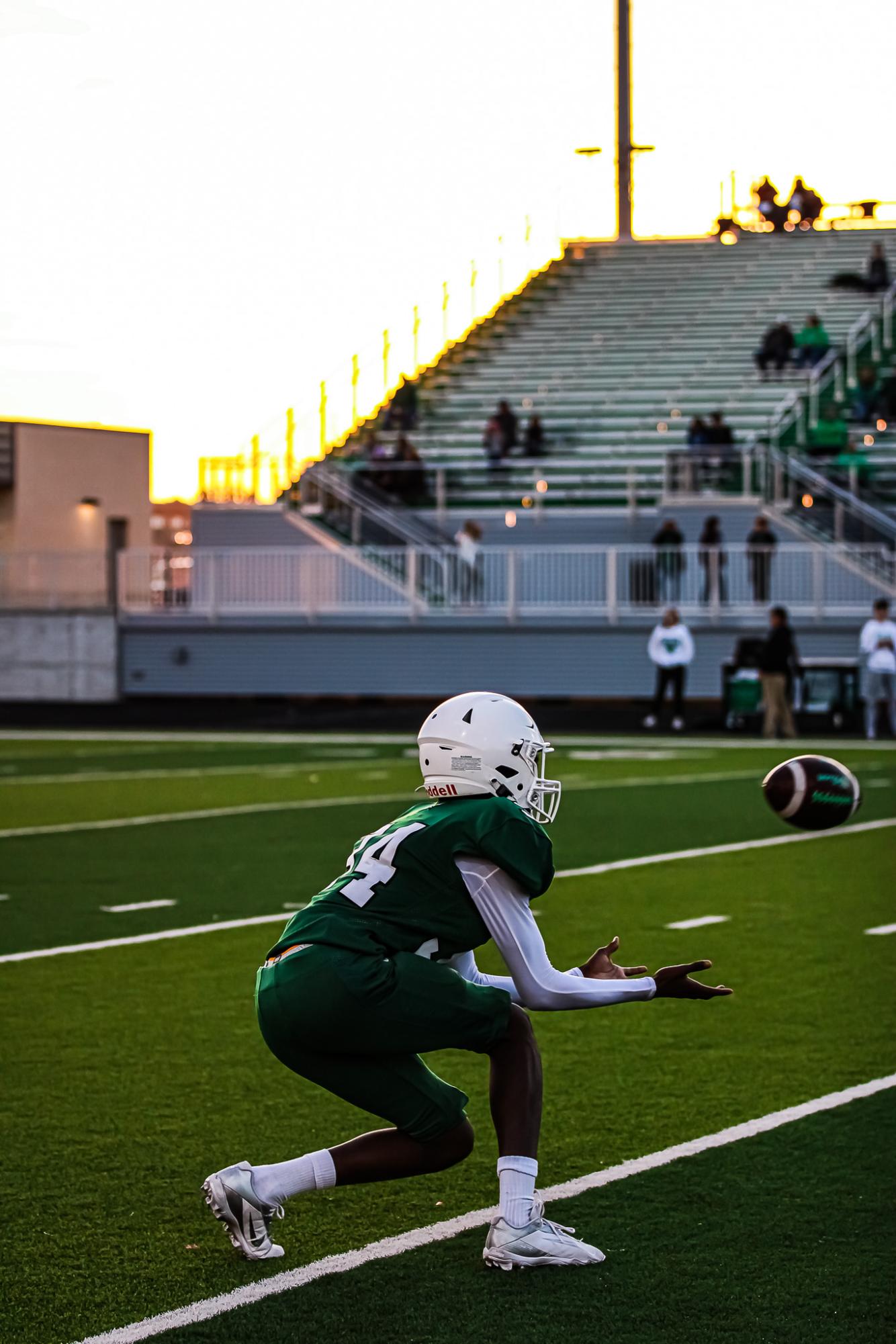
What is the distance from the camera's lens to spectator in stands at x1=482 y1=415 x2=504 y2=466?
33750 millimetres

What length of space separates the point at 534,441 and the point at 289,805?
63.3 feet

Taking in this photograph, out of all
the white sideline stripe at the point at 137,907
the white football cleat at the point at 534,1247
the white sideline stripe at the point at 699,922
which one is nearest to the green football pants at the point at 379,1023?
the white football cleat at the point at 534,1247

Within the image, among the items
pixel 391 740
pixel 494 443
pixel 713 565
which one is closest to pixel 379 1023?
pixel 391 740

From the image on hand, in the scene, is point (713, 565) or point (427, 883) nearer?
point (427, 883)

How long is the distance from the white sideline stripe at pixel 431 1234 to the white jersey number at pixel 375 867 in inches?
35.6

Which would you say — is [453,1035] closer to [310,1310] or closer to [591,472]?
[310,1310]

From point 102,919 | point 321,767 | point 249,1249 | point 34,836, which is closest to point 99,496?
point 321,767

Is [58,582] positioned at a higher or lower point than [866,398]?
lower

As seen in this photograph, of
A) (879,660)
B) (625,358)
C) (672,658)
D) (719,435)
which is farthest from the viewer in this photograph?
(625,358)

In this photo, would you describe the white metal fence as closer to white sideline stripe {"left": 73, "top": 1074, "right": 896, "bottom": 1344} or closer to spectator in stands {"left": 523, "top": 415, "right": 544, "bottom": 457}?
spectator in stands {"left": 523, "top": 415, "right": 544, "bottom": 457}

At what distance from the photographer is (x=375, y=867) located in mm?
4371

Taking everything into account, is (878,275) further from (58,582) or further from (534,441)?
(58,582)

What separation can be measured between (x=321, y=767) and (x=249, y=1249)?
15186 mm

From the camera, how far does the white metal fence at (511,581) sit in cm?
2844
